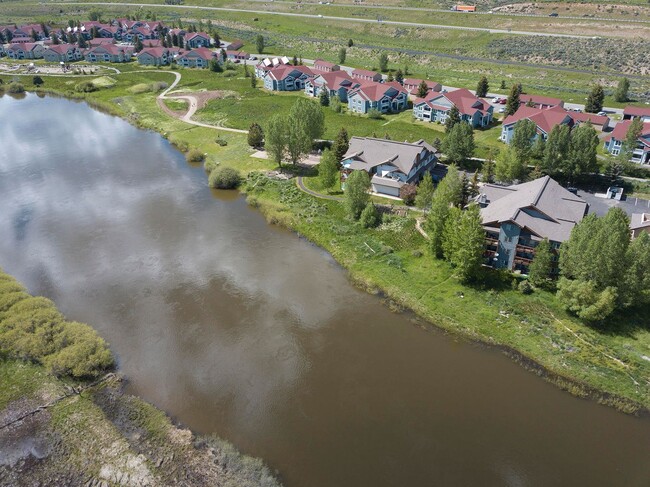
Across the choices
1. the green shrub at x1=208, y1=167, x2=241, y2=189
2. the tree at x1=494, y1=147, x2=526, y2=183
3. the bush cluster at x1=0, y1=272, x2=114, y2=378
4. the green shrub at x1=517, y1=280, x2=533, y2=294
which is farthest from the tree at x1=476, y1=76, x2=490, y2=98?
the bush cluster at x1=0, y1=272, x2=114, y2=378

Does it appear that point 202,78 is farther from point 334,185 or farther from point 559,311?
point 559,311

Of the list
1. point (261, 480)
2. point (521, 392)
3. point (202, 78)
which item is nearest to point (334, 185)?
point (521, 392)

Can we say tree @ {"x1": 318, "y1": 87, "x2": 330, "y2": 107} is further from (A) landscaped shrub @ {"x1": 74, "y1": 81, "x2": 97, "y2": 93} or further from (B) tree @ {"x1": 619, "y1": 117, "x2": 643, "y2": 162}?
(A) landscaped shrub @ {"x1": 74, "y1": 81, "x2": 97, "y2": 93}

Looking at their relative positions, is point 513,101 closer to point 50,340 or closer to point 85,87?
point 50,340

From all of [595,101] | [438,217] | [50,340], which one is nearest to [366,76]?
[595,101]

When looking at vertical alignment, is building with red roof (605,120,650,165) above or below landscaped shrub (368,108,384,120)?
above

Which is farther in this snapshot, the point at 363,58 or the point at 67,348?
the point at 363,58

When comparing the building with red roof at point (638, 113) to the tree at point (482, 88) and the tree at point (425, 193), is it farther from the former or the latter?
the tree at point (425, 193)
